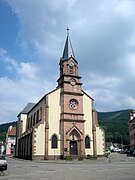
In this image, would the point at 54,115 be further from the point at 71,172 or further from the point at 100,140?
the point at 71,172

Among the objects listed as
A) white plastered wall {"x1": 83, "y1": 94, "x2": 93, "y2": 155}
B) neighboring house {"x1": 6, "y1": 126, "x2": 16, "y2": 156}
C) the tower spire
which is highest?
the tower spire

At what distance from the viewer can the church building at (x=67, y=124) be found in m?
39.9

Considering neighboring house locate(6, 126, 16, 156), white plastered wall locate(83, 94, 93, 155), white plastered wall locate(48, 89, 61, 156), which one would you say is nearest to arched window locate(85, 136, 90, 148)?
white plastered wall locate(83, 94, 93, 155)

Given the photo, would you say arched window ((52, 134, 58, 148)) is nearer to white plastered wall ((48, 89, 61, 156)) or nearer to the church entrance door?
white plastered wall ((48, 89, 61, 156))

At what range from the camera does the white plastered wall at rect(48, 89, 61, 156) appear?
4019 centimetres

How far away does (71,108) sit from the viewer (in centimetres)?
4306

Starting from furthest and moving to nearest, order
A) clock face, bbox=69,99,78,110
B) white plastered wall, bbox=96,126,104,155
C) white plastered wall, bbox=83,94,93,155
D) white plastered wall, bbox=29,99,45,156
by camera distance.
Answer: white plastered wall, bbox=96,126,104,155, clock face, bbox=69,99,78,110, white plastered wall, bbox=83,94,93,155, white plastered wall, bbox=29,99,45,156

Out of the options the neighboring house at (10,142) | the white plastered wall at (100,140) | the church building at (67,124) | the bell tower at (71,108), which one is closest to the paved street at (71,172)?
the church building at (67,124)

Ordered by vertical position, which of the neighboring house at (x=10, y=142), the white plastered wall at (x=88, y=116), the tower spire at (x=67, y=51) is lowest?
the neighboring house at (x=10, y=142)

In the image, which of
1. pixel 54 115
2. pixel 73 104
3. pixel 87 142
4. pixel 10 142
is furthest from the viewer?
pixel 10 142

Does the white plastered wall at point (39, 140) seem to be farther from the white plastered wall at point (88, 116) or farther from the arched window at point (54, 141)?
the white plastered wall at point (88, 116)

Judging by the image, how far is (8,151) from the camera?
256 feet

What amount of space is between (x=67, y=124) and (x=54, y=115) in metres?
2.93

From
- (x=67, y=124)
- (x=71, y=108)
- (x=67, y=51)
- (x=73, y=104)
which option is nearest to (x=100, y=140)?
(x=67, y=124)
